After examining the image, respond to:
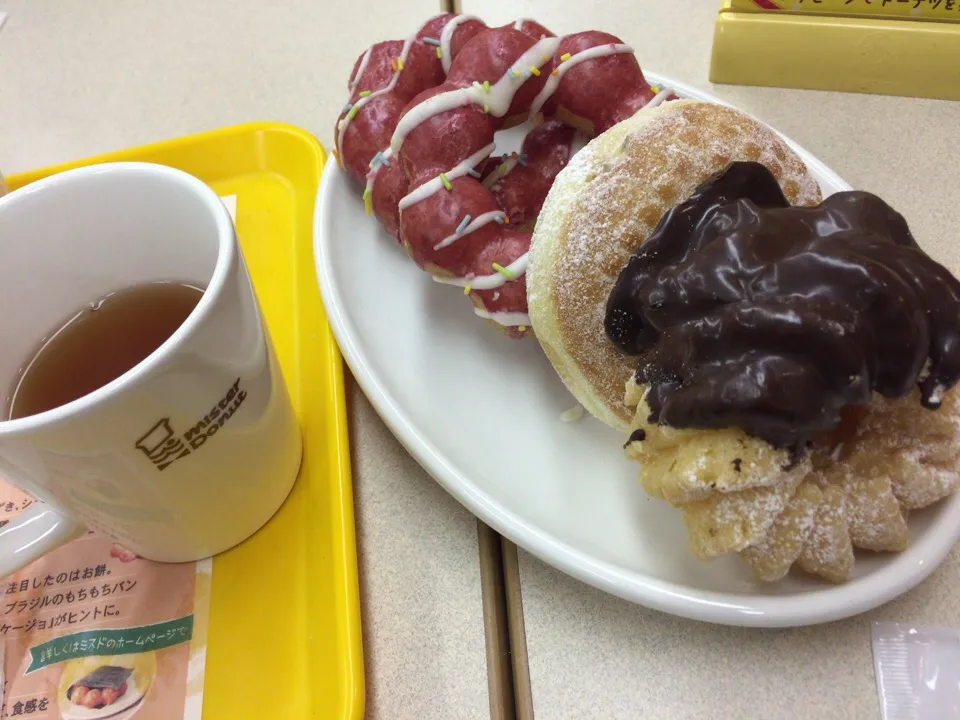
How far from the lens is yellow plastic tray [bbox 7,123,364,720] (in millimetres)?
575

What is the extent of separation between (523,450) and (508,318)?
0.42 ft

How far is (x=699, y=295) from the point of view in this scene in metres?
0.50

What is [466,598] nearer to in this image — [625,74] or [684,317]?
[684,317]

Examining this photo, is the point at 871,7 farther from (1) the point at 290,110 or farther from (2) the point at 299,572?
(2) the point at 299,572

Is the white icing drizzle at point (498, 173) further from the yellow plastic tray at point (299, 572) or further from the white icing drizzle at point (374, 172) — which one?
the yellow plastic tray at point (299, 572)

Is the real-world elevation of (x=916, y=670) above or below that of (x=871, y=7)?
below

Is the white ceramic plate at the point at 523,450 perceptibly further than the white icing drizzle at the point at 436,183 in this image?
No

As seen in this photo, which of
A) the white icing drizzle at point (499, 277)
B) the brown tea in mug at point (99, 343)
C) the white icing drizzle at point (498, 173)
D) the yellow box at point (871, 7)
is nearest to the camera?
the brown tea in mug at point (99, 343)

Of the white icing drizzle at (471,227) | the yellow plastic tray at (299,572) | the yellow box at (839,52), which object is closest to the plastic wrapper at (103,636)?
the yellow plastic tray at (299,572)

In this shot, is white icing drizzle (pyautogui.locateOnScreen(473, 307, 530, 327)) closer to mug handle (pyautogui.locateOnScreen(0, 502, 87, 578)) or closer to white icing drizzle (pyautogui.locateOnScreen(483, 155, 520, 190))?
white icing drizzle (pyautogui.locateOnScreen(483, 155, 520, 190))

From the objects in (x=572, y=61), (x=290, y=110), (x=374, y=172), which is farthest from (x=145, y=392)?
(x=290, y=110)

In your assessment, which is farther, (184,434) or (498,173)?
(498,173)

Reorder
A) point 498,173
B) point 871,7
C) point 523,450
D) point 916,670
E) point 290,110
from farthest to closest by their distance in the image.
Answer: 1. point 290,110
2. point 871,7
3. point 498,173
4. point 523,450
5. point 916,670

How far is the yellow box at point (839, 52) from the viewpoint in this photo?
0.94m
